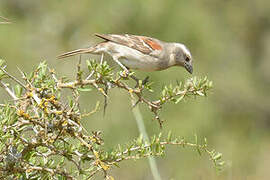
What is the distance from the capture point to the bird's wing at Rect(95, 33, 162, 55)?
6434mm

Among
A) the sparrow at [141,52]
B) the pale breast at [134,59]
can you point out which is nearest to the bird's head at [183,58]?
the sparrow at [141,52]

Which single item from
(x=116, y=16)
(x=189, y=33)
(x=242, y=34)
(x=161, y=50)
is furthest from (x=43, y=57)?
(x=161, y=50)

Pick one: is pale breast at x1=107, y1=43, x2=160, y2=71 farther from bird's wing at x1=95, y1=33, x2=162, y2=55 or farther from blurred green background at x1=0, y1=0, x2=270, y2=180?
blurred green background at x1=0, y1=0, x2=270, y2=180

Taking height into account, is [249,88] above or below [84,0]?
below

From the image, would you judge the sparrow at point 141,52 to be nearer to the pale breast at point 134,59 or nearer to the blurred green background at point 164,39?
the pale breast at point 134,59

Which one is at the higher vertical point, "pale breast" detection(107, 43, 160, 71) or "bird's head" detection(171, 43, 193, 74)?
"bird's head" detection(171, 43, 193, 74)

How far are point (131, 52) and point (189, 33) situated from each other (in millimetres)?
8186

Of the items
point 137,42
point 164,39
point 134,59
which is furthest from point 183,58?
point 164,39

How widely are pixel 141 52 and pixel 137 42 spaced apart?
0.84 ft

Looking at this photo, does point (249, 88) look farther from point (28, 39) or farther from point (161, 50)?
point (161, 50)

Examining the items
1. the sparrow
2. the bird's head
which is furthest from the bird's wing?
the bird's head

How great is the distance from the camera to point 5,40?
1402 cm

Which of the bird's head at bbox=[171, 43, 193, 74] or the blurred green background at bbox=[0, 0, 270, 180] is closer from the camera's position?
the bird's head at bbox=[171, 43, 193, 74]

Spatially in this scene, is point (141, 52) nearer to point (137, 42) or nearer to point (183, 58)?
point (137, 42)
